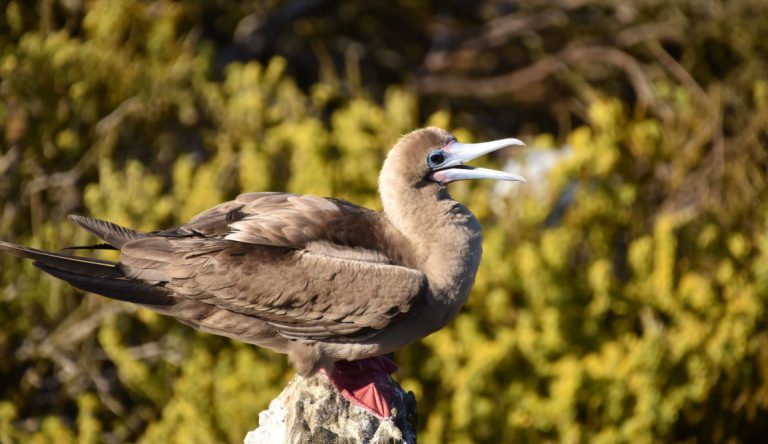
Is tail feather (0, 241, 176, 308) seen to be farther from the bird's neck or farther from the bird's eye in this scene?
the bird's eye

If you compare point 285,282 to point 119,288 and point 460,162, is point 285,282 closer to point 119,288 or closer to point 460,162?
point 119,288

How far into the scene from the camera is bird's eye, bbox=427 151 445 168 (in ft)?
20.3

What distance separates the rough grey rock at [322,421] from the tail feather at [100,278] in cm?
80

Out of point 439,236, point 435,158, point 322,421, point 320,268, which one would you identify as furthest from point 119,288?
point 435,158

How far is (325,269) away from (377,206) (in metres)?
4.73

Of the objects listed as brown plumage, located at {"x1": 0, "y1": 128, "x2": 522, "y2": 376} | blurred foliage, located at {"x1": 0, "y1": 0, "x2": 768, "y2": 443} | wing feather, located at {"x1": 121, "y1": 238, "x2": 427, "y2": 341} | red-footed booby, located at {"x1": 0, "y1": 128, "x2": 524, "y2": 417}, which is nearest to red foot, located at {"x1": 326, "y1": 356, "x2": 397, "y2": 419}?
red-footed booby, located at {"x1": 0, "y1": 128, "x2": 524, "y2": 417}

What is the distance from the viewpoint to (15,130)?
11359mm

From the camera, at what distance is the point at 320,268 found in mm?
5980

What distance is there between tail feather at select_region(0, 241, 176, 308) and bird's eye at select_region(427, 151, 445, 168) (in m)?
1.53

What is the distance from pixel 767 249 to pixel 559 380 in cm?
273

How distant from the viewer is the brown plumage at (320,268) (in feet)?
19.5

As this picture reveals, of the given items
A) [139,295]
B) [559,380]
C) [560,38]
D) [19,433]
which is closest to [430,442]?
[559,380]

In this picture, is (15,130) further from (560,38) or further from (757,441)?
(560,38)

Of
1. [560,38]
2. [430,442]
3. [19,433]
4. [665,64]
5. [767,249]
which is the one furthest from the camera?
[560,38]
